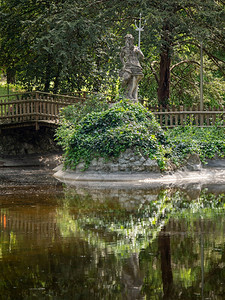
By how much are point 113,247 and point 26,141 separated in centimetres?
2018

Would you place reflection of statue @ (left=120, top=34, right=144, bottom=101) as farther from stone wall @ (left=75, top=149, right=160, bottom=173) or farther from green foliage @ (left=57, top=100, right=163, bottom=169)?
stone wall @ (left=75, top=149, right=160, bottom=173)

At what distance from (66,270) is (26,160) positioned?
1967 cm

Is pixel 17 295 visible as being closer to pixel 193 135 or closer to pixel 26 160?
pixel 193 135

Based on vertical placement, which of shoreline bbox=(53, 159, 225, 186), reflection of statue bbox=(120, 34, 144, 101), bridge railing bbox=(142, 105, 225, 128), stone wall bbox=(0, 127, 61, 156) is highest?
reflection of statue bbox=(120, 34, 144, 101)

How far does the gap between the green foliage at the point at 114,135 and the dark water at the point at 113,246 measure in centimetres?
412

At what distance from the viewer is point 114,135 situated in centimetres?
1705

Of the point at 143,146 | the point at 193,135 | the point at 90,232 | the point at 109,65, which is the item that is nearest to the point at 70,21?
the point at 109,65

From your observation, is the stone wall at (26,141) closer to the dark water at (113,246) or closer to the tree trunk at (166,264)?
the dark water at (113,246)

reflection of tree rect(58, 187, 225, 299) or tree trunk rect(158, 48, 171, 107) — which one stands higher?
tree trunk rect(158, 48, 171, 107)

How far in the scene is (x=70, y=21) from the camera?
2542cm

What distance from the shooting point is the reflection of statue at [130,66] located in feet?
64.0

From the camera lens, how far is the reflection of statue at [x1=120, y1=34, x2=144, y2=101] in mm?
19500

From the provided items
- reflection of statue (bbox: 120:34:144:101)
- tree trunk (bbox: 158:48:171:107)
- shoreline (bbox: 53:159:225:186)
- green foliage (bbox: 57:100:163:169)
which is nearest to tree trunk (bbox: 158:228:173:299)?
shoreline (bbox: 53:159:225:186)

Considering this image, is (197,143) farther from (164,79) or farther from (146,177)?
(164,79)
